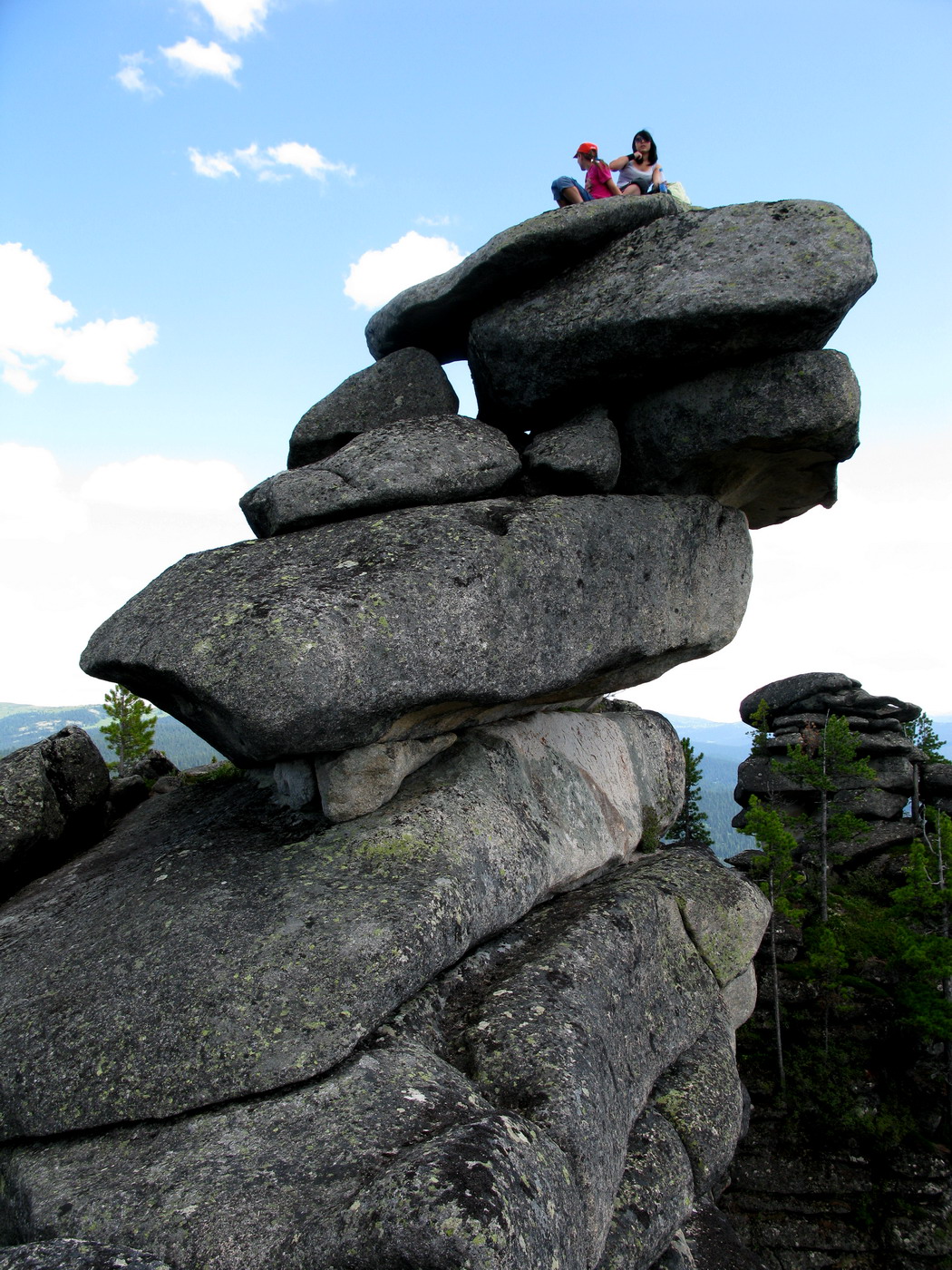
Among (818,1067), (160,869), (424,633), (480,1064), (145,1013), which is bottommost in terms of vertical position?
(818,1067)

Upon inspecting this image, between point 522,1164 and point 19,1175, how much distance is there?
225 inches

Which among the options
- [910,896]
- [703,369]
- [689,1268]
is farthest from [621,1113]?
[910,896]

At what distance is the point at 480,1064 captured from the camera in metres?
11.0

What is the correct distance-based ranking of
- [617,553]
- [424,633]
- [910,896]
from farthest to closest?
1. [910,896]
2. [617,553]
3. [424,633]

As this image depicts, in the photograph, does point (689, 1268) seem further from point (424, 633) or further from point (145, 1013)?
point (424, 633)

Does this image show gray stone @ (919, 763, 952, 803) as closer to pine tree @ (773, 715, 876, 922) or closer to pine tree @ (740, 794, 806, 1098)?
pine tree @ (773, 715, 876, 922)

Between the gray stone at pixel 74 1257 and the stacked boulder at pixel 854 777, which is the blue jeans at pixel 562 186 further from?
the stacked boulder at pixel 854 777

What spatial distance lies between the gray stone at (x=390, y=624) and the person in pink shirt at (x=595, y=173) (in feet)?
26.4

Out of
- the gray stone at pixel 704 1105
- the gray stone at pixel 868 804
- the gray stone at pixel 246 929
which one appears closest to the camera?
the gray stone at pixel 246 929

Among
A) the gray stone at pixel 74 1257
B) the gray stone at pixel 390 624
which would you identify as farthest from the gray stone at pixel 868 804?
the gray stone at pixel 74 1257

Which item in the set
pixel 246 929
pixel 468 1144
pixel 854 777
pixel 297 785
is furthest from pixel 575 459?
pixel 854 777

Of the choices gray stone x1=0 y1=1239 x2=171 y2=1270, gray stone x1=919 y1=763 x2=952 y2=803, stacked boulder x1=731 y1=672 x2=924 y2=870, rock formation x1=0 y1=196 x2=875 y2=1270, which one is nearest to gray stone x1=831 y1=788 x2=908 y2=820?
stacked boulder x1=731 y1=672 x2=924 y2=870

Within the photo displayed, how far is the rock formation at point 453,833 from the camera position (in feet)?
30.2

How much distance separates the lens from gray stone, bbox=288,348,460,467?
18266 millimetres
